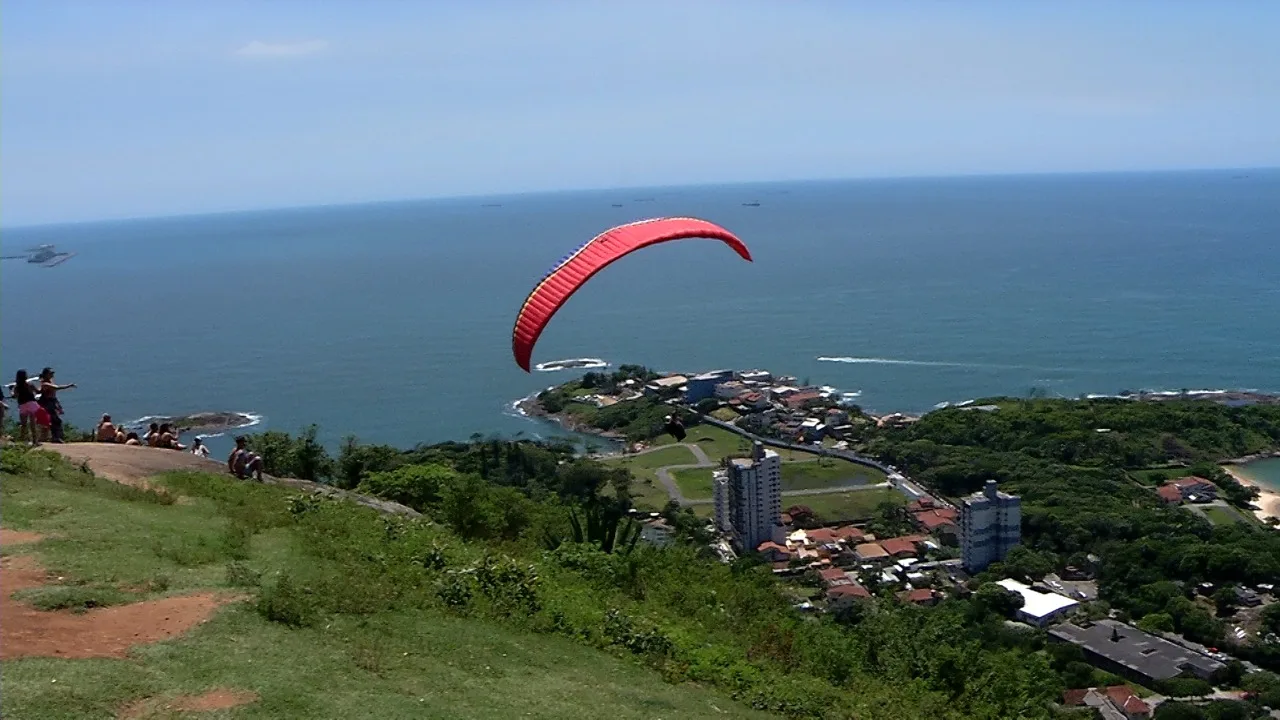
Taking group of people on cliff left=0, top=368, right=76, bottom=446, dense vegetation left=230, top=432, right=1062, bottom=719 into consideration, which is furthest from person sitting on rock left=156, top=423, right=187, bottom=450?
dense vegetation left=230, top=432, right=1062, bottom=719

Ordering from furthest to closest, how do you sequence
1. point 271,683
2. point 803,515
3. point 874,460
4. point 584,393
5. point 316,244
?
point 316,244, point 584,393, point 874,460, point 803,515, point 271,683

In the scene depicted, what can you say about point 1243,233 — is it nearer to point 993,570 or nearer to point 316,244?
point 993,570

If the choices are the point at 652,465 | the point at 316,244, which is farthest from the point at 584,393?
the point at 316,244

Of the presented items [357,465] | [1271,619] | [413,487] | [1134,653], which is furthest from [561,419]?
[413,487]

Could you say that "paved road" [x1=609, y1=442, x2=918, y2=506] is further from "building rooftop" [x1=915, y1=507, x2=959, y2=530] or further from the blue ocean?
the blue ocean

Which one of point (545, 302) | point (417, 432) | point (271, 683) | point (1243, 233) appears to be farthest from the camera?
point (1243, 233)

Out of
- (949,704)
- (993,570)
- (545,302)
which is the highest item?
(545,302)

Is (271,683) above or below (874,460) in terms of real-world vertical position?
above
